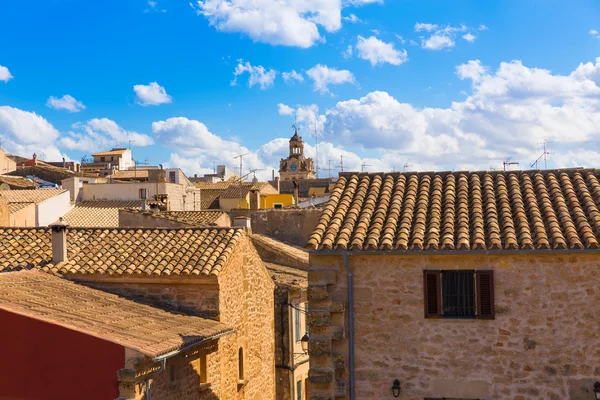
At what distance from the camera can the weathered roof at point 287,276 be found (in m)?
26.7

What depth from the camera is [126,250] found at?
808 inches

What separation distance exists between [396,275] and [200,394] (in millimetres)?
6027

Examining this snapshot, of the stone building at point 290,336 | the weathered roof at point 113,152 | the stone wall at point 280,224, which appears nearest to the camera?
the stone building at point 290,336

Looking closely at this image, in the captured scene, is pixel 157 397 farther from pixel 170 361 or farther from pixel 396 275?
pixel 396 275

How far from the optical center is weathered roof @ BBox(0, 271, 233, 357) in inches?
558

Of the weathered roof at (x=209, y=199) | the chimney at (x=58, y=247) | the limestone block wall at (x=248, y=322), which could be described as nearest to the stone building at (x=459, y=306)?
the limestone block wall at (x=248, y=322)

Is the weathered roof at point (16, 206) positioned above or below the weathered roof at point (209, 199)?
below

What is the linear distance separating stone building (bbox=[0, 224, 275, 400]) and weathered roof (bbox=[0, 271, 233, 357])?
0.42m

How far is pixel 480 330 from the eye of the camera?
47.4ft

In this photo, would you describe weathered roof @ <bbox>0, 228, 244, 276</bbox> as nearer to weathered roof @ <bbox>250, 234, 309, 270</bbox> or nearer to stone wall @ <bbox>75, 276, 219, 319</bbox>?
stone wall @ <bbox>75, 276, 219, 319</bbox>

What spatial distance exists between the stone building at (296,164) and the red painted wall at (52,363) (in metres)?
120

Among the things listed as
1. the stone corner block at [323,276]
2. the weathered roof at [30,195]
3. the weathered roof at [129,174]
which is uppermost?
the weathered roof at [129,174]

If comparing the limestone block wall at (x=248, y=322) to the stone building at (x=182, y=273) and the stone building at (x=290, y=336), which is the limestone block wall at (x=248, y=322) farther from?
the stone building at (x=290, y=336)

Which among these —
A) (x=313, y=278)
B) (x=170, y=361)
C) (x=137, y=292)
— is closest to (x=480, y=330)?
(x=313, y=278)
